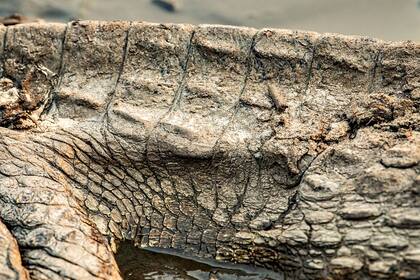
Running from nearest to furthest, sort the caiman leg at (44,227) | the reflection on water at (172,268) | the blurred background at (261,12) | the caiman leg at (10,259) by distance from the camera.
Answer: the caiman leg at (10,259) < the caiman leg at (44,227) < the reflection on water at (172,268) < the blurred background at (261,12)

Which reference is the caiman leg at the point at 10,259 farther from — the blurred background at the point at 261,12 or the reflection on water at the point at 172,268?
the blurred background at the point at 261,12

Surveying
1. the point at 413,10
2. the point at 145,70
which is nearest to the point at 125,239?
the point at 145,70

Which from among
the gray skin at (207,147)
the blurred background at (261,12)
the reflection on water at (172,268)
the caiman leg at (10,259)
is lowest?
the caiman leg at (10,259)

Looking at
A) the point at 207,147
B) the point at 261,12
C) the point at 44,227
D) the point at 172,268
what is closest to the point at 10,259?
the point at 44,227

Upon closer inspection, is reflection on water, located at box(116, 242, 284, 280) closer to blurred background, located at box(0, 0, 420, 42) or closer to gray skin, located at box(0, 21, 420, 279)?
gray skin, located at box(0, 21, 420, 279)

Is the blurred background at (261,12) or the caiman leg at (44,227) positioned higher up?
the blurred background at (261,12)

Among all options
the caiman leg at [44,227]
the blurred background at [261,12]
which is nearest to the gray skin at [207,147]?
the caiman leg at [44,227]

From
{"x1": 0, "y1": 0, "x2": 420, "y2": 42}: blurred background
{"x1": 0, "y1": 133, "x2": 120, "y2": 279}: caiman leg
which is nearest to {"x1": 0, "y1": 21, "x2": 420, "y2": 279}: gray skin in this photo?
{"x1": 0, "y1": 133, "x2": 120, "y2": 279}: caiman leg

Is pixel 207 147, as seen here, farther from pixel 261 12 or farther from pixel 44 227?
pixel 261 12
